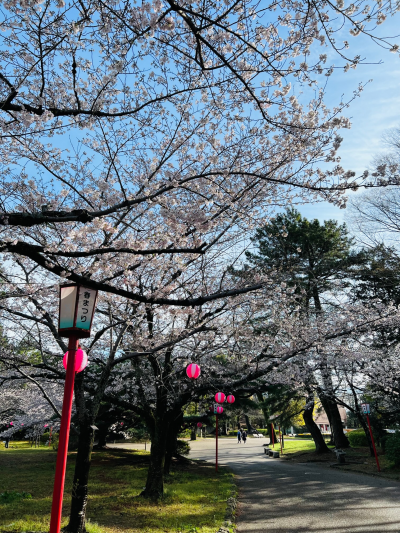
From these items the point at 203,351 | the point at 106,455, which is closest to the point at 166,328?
the point at 203,351

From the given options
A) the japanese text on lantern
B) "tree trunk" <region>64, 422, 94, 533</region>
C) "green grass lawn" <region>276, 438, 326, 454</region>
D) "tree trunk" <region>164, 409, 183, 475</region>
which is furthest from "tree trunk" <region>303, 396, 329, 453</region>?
the japanese text on lantern

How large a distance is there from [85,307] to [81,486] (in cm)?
339

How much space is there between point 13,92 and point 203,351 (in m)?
7.00

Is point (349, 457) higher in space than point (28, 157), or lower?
lower

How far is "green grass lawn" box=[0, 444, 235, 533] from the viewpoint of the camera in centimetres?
578

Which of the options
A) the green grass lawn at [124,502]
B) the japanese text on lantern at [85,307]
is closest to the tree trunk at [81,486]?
the green grass lawn at [124,502]

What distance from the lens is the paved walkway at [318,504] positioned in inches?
230

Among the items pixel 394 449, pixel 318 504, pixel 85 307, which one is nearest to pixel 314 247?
pixel 394 449

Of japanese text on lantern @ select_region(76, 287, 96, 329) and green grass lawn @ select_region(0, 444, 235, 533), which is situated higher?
japanese text on lantern @ select_region(76, 287, 96, 329)

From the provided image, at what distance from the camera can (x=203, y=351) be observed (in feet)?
29.4

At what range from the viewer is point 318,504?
7367 millimetres

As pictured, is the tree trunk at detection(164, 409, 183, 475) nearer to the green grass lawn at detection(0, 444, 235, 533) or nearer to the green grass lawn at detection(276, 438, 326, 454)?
the green grass lawn at detection(0, 444, 235, 533)

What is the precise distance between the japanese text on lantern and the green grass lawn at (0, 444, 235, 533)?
3.59 metres

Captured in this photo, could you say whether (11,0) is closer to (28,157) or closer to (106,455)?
(28,157)
